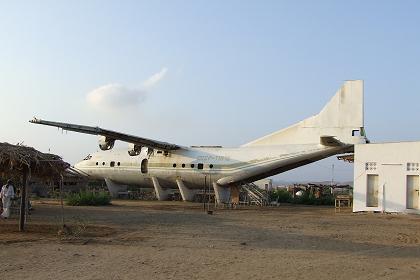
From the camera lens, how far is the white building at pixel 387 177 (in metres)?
27.6

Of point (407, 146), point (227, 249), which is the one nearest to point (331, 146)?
point (407, 146)

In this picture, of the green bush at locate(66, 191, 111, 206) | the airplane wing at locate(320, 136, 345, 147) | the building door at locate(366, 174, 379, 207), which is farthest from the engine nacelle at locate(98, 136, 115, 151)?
the building door at locate(366, 174, 379, 207)

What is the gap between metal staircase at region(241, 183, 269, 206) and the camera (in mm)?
36406

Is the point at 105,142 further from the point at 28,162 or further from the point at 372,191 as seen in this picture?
the point at 28,162

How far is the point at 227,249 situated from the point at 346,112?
63.7ft

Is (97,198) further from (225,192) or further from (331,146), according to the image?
(331,146)

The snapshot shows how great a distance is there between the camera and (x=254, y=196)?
122ft

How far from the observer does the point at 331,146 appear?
3038cm

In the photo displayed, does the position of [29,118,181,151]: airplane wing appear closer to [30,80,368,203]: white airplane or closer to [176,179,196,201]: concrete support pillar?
[30,80,368,203]: white airplane

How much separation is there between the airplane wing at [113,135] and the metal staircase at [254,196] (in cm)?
591

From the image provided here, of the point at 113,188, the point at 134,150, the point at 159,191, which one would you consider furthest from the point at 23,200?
the point at 113,188

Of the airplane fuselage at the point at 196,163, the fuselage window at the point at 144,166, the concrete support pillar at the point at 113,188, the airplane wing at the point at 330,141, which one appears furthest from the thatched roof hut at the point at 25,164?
the concrete support pillar at the point at 113,188

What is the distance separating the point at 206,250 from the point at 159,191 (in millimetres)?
27443

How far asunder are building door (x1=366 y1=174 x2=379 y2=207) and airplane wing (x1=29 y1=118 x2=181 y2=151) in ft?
48.1
